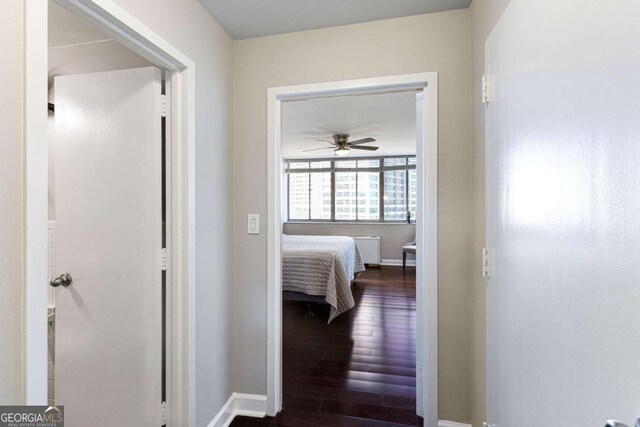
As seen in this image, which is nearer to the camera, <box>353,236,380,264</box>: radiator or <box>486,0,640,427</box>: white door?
<box>486,0,640,427</box>: white door

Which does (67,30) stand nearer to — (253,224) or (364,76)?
(253,224)

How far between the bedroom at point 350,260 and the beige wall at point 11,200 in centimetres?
140

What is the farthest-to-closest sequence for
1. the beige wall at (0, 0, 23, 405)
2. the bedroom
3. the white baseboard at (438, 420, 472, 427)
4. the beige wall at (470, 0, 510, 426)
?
1. the bedroom
2. the white baseboard at (438, 420, 472, 427)
3. the beige wall at (470, 0, 510, 426)
4. the beige wall at (0, 0, 23, 405)

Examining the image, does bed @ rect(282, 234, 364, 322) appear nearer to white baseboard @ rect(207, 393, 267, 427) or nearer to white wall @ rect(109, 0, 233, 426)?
white baseboard @ rect(207, 393, 267, 427)

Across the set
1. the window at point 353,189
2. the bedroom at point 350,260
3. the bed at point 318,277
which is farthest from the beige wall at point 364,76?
the window at point 353,189

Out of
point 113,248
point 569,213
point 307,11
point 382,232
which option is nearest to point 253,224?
point 113,248

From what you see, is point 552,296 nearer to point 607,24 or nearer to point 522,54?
point 607,24

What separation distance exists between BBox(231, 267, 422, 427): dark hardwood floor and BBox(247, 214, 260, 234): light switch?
1206 mm

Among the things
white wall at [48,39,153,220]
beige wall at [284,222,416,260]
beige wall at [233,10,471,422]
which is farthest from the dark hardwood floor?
beige wall at [284,222,416,260]

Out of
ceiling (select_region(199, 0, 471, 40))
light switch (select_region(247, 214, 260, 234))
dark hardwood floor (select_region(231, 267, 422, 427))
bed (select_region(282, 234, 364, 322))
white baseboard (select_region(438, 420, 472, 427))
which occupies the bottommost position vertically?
dark hardwood floor (select_region(231, 267, 422, 427))

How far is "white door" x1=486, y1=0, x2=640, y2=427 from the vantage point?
557 mm

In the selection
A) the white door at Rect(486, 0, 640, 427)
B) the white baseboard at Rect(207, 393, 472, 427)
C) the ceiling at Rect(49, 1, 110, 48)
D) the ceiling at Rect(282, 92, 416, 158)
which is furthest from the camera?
the ceiling at Rect(282, 92, 416, 158)

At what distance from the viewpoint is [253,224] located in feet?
6.51

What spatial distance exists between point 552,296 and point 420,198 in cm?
109
